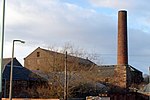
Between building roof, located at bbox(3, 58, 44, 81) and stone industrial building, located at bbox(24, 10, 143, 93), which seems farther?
building roof, located at bbox(3, 58, 44, 81)

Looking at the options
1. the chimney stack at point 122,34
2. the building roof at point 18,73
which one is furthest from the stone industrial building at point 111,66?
the building roof at point 18,73

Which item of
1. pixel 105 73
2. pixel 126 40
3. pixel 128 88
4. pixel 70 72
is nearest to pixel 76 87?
pixel 70 72

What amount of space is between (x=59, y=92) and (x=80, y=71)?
6.62 meters

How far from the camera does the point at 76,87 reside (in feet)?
163

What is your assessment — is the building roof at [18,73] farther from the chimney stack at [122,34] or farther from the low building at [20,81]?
the chimney stack at [122,34]

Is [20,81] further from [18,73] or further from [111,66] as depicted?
[111,66]

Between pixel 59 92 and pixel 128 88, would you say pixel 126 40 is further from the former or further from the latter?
pixel 59 92

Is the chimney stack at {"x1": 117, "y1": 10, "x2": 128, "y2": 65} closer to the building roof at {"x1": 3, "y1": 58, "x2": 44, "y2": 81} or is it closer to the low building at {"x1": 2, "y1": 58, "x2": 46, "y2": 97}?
the building roof at {"x1": 3, "y1": 58, "x2": 44, "y2": 81}

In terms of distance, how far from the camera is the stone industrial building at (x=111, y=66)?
53150mm

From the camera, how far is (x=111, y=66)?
90312 mm

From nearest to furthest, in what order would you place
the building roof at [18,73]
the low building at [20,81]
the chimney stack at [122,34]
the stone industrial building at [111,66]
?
the stone industrial building at [111,66], the low building at [20,81], the building roof at [18,73], the chimney stack at [122,34]

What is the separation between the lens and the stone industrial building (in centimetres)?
5315

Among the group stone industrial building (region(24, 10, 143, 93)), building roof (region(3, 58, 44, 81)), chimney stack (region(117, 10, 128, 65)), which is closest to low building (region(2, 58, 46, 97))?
building roof (region(3, 58, 44, 81))

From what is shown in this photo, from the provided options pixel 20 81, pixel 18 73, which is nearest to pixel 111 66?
pixel 18 73
